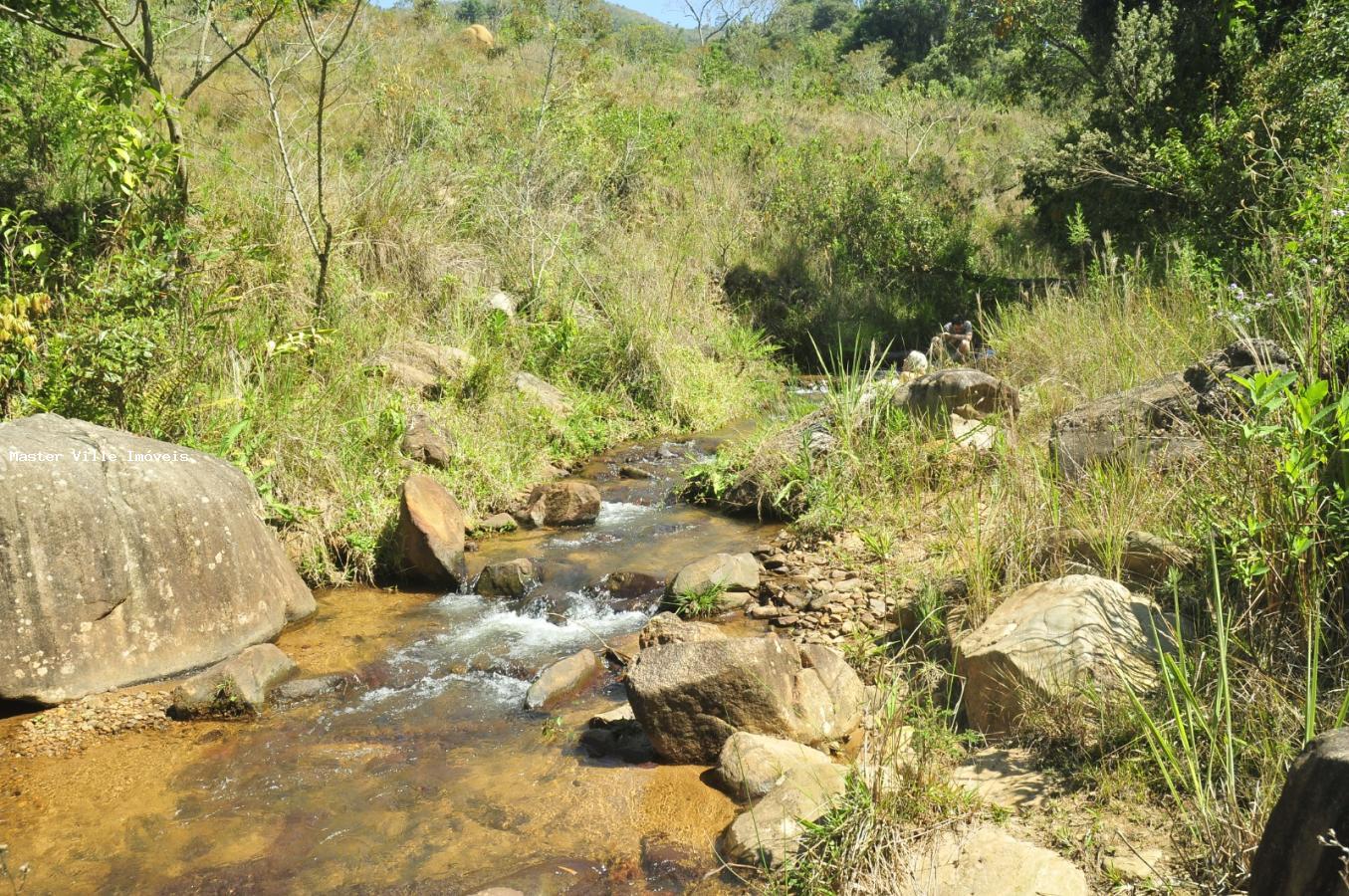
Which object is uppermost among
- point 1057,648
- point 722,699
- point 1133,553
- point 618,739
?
point 1133,553

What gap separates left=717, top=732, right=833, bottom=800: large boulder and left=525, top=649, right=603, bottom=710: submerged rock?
1.07 m

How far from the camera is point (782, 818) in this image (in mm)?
3252

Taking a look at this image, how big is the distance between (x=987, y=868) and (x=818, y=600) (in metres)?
2.57

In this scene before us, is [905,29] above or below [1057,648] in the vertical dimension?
above

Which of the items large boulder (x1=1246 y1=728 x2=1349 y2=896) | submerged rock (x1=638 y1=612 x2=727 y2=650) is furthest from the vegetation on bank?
submerged rock (x1=638 y1=612 x2=727 y2=650)

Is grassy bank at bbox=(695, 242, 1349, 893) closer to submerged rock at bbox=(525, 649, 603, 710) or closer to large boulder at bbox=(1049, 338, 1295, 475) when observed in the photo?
large boulder at bbox=(1049, 338, 1295, 475)

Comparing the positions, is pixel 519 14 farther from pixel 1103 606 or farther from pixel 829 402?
pixel 1103 606

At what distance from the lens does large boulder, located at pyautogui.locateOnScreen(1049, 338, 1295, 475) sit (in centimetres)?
434

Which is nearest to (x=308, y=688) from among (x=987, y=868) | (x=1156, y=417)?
(x=987, y=868)

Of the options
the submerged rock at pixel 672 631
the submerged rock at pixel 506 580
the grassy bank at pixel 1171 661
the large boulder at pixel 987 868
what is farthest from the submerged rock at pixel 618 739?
the submerged rock at pixel 506 580

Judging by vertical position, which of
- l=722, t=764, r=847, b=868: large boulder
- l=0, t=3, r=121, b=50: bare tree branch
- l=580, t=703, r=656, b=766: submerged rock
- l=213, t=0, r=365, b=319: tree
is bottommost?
l=580, t=703, r=656, b=766: submerged rock

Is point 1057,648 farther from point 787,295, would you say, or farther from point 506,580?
point 787,295

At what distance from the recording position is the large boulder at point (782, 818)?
311 cm

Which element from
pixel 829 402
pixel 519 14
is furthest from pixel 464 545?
pixel 519 14
